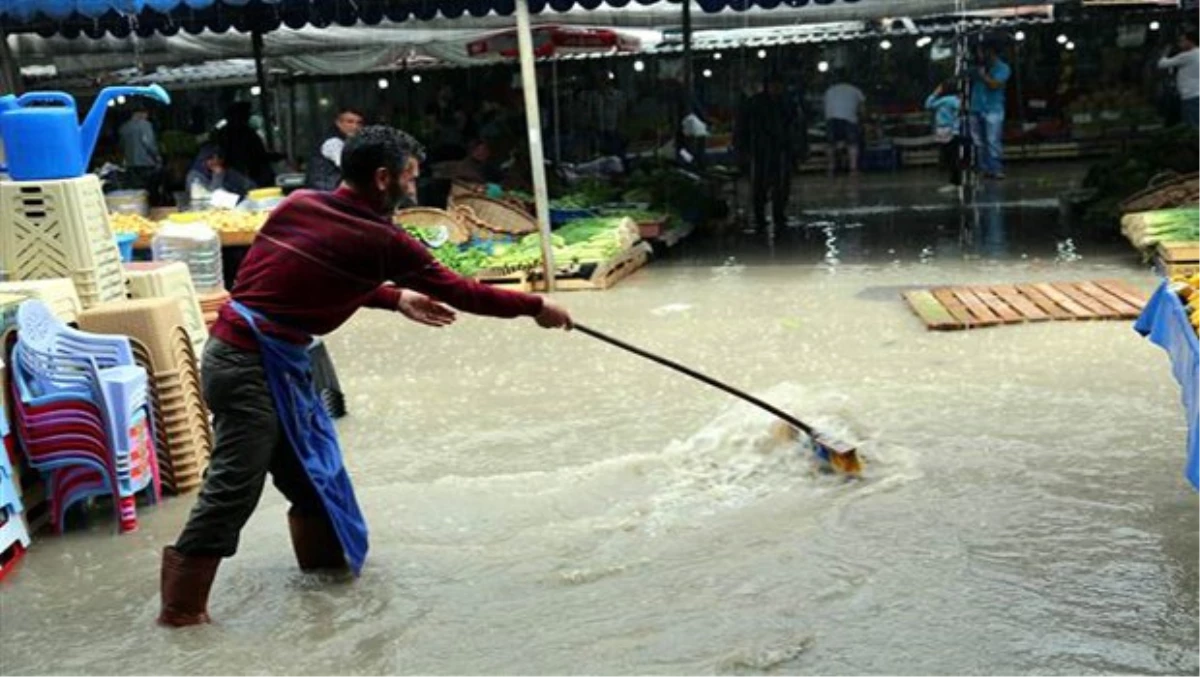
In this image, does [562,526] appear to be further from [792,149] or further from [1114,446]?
[792,149]

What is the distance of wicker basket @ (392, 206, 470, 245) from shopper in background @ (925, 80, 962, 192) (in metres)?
8.04

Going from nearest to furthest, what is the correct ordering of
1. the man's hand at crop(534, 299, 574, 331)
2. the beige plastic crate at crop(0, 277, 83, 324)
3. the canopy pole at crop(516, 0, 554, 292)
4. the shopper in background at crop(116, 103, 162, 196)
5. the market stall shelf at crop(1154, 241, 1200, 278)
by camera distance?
1. the man's hand at crop(534, 299, 574, 331)
2. the beige plastic crate at crop(0, 277, 83, 324)
3. the market stall shelf at crop(1154, 241, 1200, 278)
4. the canopy pole at crop(516, 0, 554, 292)
5. the shopper in background at crop(116, 103, 162, 196)

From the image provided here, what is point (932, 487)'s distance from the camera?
5.65 m

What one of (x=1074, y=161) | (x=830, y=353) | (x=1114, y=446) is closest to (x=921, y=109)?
(x=1074, y=161)

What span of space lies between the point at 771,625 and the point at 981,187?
15965 mm

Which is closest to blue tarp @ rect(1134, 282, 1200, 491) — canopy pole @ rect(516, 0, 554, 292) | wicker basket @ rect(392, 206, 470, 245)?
canopy pole @ rect(516, 0, 554, 292)

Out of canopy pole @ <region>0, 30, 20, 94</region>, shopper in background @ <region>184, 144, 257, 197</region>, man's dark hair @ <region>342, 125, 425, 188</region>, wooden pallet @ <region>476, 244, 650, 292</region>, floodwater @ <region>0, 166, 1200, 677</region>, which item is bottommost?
wooden pallet @ <region>476, 244, 650, 292</region>

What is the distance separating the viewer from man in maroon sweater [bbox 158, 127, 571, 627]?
435 cm

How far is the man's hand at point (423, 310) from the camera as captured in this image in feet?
15.8

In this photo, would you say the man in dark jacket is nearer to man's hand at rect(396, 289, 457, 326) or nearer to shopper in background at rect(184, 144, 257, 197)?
shopper in background at rect(184, 144, 257, 197)

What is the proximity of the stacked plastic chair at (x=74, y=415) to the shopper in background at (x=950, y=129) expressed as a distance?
14087 millimetres

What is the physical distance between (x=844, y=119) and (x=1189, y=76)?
8.06 m

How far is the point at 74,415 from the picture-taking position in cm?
553

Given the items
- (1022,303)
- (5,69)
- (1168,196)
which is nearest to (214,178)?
(5,69)
